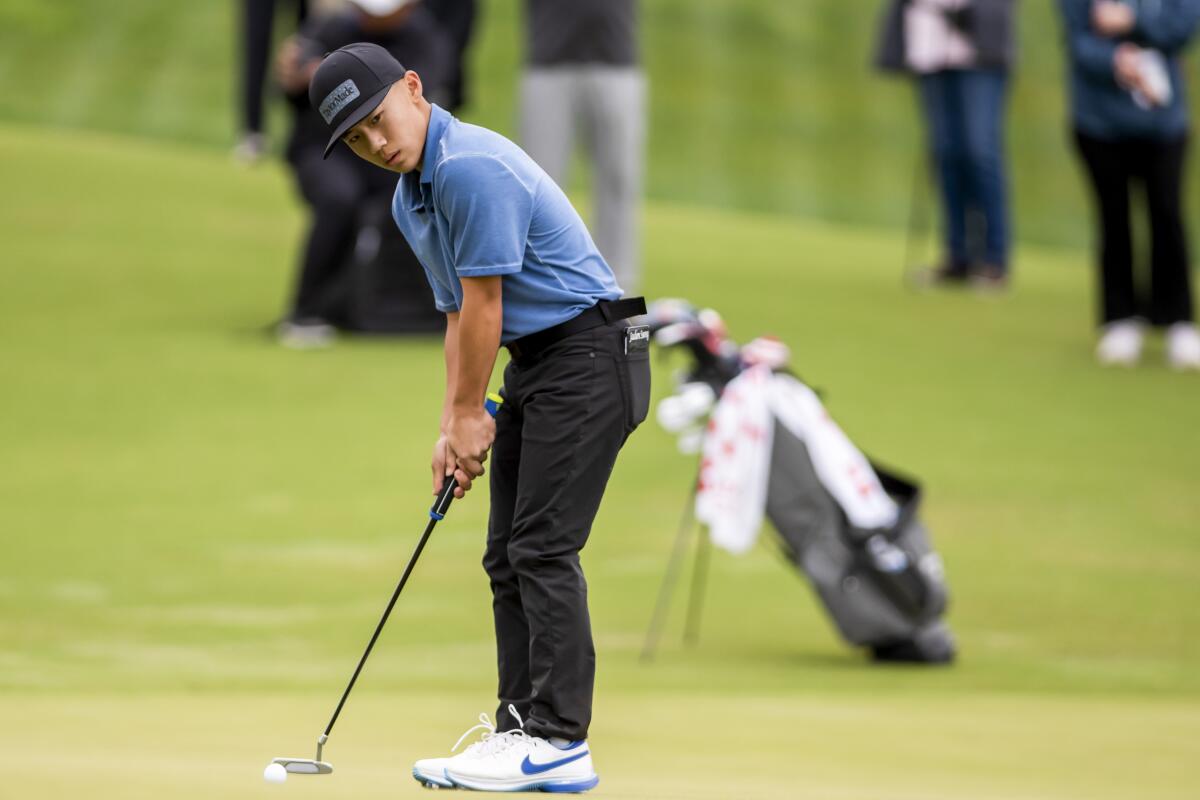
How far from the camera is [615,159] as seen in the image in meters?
10.3

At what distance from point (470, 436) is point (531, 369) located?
0.64ft

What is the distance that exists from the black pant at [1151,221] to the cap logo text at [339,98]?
6344 mm

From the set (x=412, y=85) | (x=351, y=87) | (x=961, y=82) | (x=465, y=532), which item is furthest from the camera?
(x=961, y=82)

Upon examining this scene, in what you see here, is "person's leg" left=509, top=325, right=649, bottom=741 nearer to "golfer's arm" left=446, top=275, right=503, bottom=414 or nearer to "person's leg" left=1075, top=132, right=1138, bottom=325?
"golfer's arm" left=446, top=275, right=503, bottom=414

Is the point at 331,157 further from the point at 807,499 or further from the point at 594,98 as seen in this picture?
the point at 807,499

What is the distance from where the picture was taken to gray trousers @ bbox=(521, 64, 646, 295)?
33.4 feet

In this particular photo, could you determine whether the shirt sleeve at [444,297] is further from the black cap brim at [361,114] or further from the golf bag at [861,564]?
the golf bag at [861,564]

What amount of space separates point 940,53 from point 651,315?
17.8ft

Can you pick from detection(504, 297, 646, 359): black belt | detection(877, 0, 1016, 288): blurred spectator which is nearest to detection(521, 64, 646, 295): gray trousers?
detection(877, 0, 1016, 288): blurred spectator

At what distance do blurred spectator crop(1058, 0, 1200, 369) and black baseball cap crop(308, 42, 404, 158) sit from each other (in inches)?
238

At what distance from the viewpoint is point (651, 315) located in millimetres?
6242

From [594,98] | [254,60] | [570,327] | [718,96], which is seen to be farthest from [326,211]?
[718,96]

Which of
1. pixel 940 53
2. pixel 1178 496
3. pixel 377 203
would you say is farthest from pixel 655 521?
pixel 940 53

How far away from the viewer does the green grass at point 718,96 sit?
17266 millimetres
